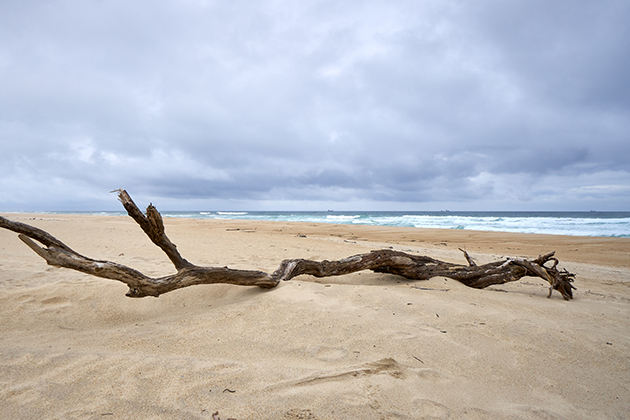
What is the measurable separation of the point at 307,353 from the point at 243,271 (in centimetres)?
169

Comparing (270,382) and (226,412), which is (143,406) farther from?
(270,382)

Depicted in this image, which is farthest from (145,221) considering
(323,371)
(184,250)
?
(184,250)

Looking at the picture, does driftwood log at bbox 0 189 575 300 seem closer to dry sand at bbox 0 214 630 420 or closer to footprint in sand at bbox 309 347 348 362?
dry sand at bbox 0 214 630 420

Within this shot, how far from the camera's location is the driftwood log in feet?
9.62

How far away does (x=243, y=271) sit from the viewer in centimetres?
409

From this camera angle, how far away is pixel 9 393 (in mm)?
2008

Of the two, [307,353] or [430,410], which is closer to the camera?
[430,410]

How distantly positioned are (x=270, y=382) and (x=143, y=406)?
80 cm

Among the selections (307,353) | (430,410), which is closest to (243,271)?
(307,353)

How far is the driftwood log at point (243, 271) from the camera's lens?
9.62 ft

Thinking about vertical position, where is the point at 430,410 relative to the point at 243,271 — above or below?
below

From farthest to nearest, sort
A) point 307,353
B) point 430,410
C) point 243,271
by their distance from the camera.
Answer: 1. point 243,271
2. point 307,353
3. point 430,410

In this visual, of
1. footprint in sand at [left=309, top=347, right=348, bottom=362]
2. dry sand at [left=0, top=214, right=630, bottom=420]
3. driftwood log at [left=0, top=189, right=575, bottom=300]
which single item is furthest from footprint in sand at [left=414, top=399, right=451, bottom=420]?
driftwood log at [left=0, top=189, right=575, bottom=300]

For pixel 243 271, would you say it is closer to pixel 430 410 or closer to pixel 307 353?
pixel 307 353
